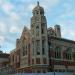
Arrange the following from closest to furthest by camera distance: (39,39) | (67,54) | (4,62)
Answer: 1. (39,39)
2. (67,54)
3. (4,62)

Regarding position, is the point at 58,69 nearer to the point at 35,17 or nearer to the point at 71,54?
the point at 71,54

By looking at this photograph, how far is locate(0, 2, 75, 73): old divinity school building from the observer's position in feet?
161

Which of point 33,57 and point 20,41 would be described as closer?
point 33,57

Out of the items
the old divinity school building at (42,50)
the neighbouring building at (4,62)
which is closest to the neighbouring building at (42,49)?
the old divinity school building at (42,50)

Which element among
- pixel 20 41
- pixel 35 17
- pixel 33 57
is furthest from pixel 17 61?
Answer: pixel 35 17

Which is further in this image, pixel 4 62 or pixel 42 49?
pixel 4 62

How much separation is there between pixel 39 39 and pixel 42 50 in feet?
8.07

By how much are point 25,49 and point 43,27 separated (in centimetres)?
745

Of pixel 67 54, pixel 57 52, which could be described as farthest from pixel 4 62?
pixel 67 54

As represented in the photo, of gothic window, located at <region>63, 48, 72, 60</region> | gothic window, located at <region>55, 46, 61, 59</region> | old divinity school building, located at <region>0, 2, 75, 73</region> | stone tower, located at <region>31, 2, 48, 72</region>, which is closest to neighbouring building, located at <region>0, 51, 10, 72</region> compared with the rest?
old divinity school building, located at <region>0, 2, 75, 73</region>

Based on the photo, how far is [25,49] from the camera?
179 feet

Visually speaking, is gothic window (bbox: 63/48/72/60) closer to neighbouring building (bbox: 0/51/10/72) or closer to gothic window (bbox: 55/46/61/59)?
gothic window (bbox: 55/46/61/59)

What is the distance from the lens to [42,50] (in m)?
49.5

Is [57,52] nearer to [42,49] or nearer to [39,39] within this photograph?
[42,49]
